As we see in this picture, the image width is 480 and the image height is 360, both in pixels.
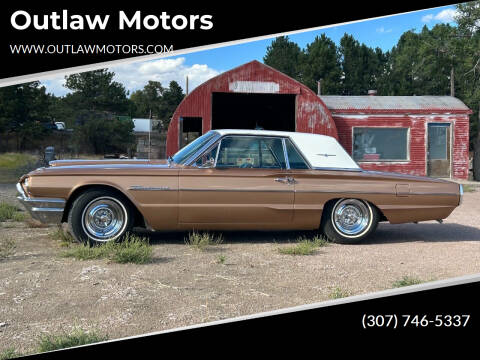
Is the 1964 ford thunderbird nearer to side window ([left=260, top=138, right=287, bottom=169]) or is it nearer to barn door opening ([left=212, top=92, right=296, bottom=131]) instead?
side window ([left=260, top=138, right=287, bottom=169])

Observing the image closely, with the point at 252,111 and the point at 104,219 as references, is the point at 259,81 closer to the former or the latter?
the point at 252,111

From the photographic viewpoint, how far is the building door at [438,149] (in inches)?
749

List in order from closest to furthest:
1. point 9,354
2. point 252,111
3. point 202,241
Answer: point 9,354 < point 202,241 < point 252,111

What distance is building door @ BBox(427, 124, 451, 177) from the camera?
19016 millimetres

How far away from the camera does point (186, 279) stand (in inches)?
168

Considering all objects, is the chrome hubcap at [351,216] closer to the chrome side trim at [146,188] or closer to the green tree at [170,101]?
the chrome side trim at [146,188]

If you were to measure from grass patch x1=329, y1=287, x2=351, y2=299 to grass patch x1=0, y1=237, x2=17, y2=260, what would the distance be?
11.3 feet

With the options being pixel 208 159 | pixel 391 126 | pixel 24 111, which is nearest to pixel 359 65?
pixel 391 126

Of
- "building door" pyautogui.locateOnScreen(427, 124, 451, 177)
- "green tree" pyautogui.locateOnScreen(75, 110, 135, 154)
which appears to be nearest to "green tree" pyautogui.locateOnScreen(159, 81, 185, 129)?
"green tree" pyautogui.locateOnScreen(75, 110, 135, 154)

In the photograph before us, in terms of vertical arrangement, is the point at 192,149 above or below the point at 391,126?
below

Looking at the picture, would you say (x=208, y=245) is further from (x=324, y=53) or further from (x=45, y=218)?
(x=324, y=53)

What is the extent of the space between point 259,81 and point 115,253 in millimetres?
13143

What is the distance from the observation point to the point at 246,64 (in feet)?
55.6

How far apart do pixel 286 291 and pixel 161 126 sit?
4632 centimetres
